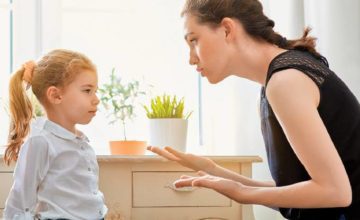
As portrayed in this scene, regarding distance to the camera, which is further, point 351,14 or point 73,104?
point 351,14

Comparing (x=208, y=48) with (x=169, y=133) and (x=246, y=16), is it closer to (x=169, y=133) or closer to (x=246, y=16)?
(x=246, y=16)

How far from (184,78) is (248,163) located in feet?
2.49

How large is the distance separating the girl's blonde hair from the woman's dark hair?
56 cm

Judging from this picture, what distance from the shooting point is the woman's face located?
1.43 metres

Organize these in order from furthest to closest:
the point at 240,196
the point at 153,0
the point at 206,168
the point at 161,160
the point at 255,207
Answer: the point at 153,0, the point at 255,207, the point at 161,160, the point at 206,168, the point at 240,196

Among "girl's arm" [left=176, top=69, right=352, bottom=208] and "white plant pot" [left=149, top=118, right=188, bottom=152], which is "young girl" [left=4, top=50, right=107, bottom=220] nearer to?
"white plant pot" [left=149, top=118, right=188, bottom=152]

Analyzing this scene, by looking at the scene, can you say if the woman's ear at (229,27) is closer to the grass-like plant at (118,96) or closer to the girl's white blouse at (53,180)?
the girl's white blouse at (53,180)

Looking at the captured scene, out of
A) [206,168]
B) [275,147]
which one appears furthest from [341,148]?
[206,168]

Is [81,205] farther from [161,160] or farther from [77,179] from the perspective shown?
[161,160]

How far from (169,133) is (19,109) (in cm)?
69

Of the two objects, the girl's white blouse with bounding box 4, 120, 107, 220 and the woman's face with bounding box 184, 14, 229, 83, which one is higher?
the woman's face with bounding box 184, 14, 229, 83

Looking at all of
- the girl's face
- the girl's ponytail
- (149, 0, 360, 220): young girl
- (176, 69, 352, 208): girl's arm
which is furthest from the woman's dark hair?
the girl's ponytail

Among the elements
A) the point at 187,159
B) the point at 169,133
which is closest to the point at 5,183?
the point at 169,133

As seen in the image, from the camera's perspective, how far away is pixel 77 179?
1817 mm
